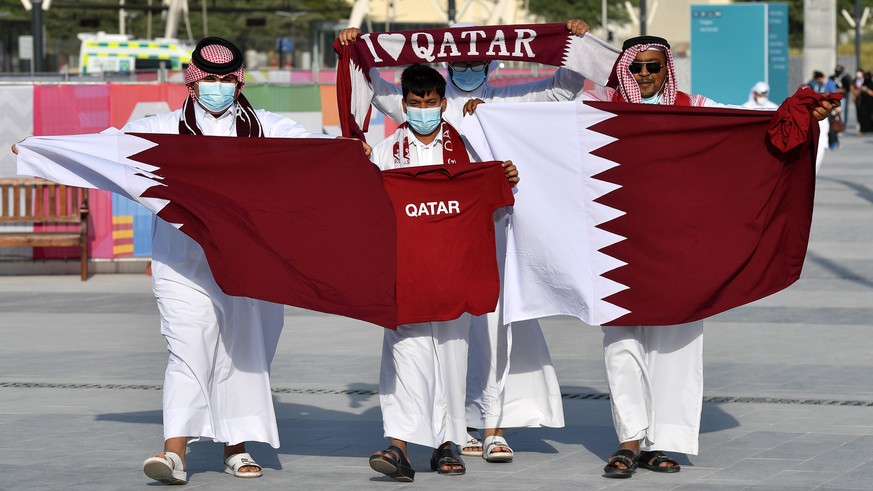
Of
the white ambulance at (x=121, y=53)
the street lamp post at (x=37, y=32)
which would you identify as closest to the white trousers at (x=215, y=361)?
the street lamp post at (x=37, y=32)

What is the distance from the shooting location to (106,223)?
1608 centimetres

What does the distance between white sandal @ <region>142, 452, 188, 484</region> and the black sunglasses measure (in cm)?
273

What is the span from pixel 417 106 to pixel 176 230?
1.24 m

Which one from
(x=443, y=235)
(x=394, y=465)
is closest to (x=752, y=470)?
(x=394, y=465)

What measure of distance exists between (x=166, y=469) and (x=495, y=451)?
1.59m

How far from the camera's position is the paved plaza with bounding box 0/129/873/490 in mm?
7203

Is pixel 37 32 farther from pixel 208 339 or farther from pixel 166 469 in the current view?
pixel 166 469

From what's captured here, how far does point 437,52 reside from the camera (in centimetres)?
798

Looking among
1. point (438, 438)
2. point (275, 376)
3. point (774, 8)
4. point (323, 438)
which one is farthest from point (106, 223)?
point (774, 8)

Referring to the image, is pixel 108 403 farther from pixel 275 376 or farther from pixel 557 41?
pixel 557 41

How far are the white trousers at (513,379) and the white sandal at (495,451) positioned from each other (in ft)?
0.24

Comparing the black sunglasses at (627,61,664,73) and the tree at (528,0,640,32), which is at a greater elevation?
the tree at (528,0,640,32)

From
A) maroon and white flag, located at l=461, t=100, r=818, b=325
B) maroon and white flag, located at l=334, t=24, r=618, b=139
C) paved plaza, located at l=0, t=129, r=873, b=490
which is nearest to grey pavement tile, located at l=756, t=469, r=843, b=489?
paved plaza, located at l=0, t=129, r=873, b=490

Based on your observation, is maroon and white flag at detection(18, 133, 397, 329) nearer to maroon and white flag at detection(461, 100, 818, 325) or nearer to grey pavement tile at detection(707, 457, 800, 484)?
maroon and white flag at detection(461, 100, 818, 325)
